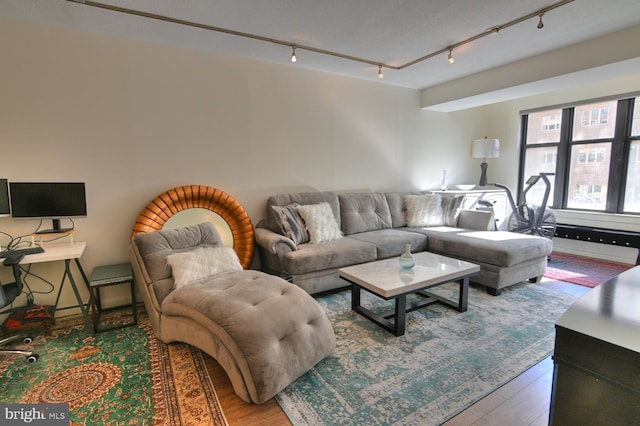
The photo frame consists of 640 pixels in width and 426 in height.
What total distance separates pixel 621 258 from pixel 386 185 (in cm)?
336

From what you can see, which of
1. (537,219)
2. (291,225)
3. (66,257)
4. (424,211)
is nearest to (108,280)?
(66,257)

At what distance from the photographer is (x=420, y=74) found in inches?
162

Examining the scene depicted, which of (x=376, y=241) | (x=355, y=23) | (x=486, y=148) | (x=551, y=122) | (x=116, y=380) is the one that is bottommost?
(x=116, y=380)

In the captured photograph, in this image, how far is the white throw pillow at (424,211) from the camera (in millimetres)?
4520

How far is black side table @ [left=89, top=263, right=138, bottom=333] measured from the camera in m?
2.57

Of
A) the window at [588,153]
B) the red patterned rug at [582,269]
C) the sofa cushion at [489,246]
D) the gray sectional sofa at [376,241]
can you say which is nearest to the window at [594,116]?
the window at [588,153]

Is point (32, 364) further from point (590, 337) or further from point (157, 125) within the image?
point (590, 337)

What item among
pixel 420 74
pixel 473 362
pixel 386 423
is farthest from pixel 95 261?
pixel 420 74

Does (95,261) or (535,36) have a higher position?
(535,36)

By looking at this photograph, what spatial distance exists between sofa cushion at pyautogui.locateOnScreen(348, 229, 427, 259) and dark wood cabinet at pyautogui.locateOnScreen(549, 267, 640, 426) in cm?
276

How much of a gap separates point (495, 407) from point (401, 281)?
39.2 inches

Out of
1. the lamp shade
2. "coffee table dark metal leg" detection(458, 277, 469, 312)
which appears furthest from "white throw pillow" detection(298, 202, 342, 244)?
the lamp shade

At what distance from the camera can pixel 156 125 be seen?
10.2ft

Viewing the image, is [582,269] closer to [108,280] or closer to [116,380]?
[116,380]
